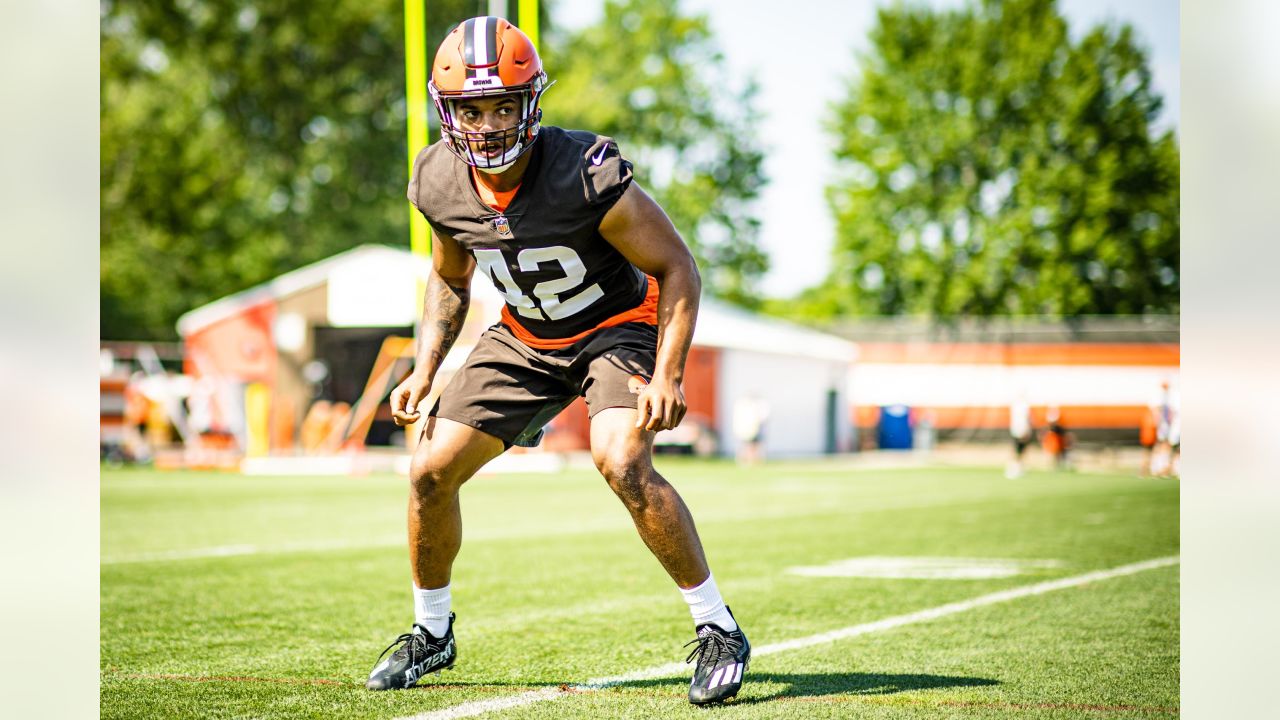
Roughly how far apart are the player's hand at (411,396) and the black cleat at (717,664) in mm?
1153

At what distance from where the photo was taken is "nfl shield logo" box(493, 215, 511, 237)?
3.74m

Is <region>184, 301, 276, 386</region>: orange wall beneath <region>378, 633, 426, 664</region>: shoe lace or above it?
above

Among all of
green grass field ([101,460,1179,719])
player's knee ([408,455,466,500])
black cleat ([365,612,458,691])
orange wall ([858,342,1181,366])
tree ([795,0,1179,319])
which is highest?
tree ([795,0,1179,319])

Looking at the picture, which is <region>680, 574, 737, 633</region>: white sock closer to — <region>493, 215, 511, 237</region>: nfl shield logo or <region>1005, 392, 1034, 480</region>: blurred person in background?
<region>493, 215, 511, 237</region>: nfl shield logo

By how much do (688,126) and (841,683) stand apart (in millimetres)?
44618

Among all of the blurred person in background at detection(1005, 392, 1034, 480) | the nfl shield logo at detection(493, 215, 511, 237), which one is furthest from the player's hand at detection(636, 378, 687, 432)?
the blurred person in background at detection(1005, 392, 1034, 480)

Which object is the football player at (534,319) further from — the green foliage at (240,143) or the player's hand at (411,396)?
the green foliage at (240,143)

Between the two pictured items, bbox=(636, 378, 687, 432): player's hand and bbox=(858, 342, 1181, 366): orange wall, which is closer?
bbox=(636, 378, 687, 432): player's hand

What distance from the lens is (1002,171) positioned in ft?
132

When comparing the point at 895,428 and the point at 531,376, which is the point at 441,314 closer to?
the point at 531,376

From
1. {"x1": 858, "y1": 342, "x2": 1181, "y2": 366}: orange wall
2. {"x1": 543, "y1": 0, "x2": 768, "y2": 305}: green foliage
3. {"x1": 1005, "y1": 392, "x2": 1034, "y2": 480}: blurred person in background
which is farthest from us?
{"x1": 543, "y1": 0, "x2": 768, "y2": 305}: green foliage

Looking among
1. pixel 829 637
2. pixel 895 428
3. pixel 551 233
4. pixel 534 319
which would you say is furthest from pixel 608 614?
pixel 895 428

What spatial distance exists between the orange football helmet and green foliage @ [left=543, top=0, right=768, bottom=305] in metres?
41.7

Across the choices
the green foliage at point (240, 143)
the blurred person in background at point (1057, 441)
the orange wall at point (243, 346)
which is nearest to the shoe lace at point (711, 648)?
the blurred person in background at point (1057, 441)
